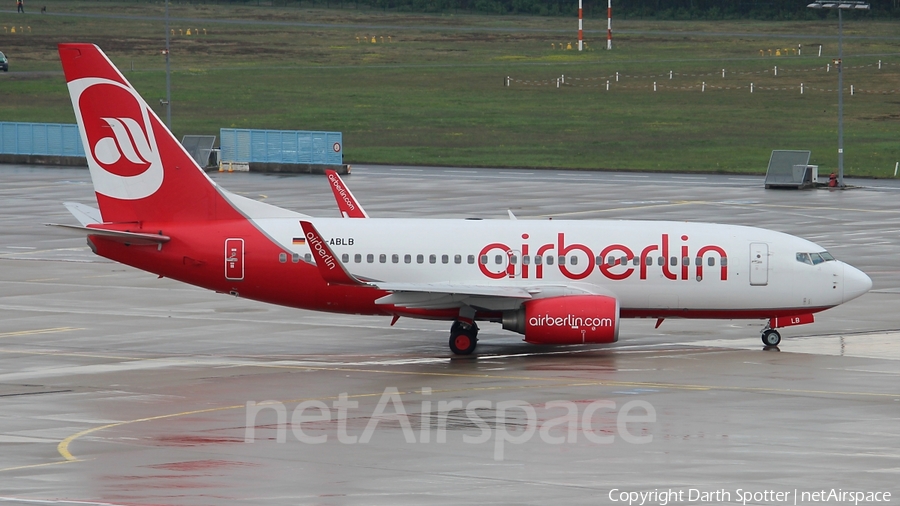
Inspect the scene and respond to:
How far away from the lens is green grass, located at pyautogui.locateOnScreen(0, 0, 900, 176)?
109 m

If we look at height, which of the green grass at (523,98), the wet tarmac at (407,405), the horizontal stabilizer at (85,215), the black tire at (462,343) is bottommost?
the wet tarmac at (407,405)

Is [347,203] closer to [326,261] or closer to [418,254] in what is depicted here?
[418,254]

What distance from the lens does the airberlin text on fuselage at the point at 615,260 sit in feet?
141

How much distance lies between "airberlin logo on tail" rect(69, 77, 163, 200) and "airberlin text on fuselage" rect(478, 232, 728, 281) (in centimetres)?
1061

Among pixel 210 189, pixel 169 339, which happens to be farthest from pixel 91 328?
pixel 210 189

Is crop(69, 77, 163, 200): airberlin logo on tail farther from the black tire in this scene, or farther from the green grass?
the green grass

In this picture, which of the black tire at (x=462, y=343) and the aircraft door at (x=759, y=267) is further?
the aircraft door at (x=759, y=267)

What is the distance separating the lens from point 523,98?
14112 centimetres

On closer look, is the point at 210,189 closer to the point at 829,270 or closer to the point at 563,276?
the point at 563,276

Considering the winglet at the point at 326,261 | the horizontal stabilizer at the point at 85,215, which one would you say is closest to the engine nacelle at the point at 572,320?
the winglet at the point at 326,261

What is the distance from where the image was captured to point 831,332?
46.5m

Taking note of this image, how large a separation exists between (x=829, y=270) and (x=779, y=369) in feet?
16.4

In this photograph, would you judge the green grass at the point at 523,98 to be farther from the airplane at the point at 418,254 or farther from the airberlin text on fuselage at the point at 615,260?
the airberlin text on fuselage at the point at 615,260

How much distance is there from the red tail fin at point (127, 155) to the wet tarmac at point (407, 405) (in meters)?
4.36
